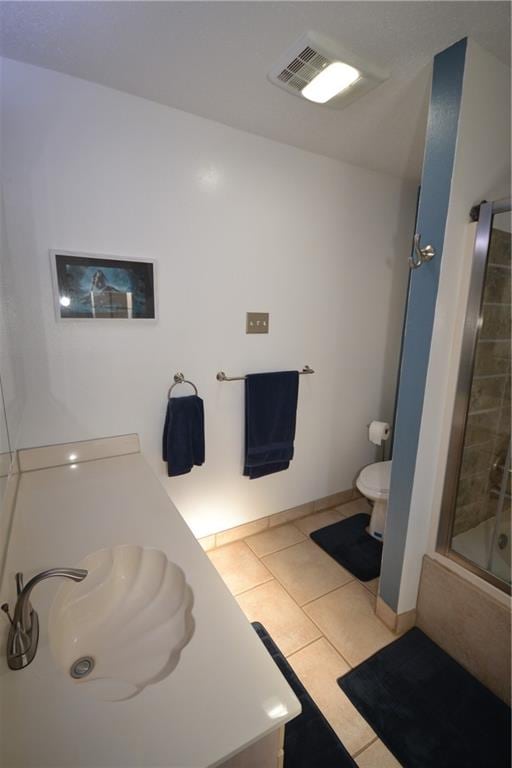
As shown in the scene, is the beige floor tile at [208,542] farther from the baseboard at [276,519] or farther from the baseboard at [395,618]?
the baseboard at [395,618]

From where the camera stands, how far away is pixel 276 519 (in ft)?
7.64

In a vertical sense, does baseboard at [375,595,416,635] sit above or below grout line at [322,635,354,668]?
above

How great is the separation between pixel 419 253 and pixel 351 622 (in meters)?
1.71

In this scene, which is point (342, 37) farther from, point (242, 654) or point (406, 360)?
point (242, 654)

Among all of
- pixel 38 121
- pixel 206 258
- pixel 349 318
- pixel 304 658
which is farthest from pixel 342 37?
pixel 304 658

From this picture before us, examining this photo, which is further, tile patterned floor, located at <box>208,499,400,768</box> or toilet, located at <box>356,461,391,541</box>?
toilet, located at <box>356,461,391,541</box>

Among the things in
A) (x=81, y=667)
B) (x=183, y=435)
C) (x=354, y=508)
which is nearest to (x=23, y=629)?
(x=81, y=667)

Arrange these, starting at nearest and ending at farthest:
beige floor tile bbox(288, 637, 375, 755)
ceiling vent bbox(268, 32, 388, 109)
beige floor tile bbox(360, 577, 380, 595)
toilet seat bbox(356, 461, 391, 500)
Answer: ceiling vent bbox(268, 32, 388, 109)
beige floor tile bbox(288, 637, 375, 755)
beige floor tile bbox(360, 577, 380, 595)
toilet seat bbox(356, 461, 391, 500)

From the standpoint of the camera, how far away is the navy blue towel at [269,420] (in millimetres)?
1956

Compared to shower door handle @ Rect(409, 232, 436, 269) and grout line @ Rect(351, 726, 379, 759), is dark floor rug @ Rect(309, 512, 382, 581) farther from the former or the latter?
shower door handle @ Rect(409, 232, 436, 269)

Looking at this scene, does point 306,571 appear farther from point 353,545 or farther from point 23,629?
point 23,629

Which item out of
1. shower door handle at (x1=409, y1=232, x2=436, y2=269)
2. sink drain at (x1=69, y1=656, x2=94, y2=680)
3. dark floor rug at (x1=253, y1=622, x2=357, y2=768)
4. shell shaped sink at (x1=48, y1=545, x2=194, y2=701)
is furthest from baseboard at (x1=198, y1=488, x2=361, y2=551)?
shower door handle at (x1=409, y1=232, x2=436, y2=269)

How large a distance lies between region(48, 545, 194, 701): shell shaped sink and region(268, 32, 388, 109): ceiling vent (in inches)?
65.0

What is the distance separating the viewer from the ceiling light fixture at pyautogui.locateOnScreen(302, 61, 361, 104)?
3.96ft
